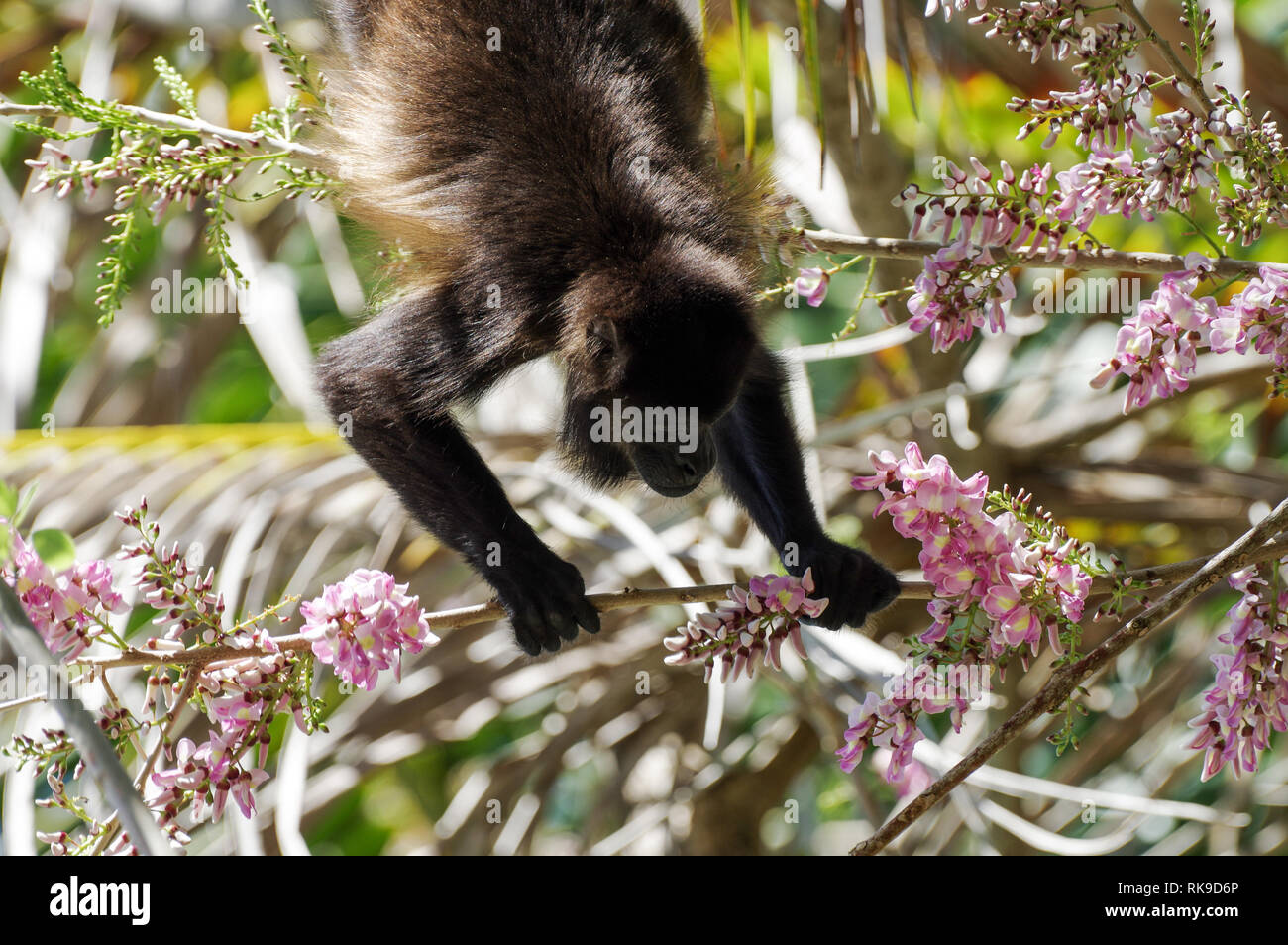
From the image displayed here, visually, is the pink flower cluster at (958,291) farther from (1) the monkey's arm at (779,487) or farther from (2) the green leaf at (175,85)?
(2) the green leaf at (175,85)

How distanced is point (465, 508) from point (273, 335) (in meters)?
1.68

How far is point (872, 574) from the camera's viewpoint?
9.04ft

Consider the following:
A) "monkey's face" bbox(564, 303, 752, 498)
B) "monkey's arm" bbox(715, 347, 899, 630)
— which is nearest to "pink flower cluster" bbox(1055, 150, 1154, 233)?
"monkey's face" bbox(564, 303, 752, 498)

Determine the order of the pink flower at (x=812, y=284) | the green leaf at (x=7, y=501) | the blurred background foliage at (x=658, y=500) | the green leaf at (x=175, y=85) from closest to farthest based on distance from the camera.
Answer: the green leaf at (x=7, y=501), the pink flower at (x=812, y=284), the green leaf at (x=175, y=85), the blurred background foliage at (x=658, y=500)

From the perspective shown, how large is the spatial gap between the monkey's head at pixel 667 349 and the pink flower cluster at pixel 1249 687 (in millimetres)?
1172

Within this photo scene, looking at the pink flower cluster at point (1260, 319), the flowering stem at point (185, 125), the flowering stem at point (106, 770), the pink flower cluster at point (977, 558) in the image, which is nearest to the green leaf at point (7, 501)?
the flowering stem at point (106, 770)

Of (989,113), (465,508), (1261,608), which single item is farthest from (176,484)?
(989,113)

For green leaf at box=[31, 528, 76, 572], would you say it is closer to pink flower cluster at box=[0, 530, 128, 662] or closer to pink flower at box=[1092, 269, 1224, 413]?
pink flower cluster at box=[0, 530, 128, 662]

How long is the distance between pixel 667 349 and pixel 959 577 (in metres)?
0.97

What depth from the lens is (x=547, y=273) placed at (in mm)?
2760

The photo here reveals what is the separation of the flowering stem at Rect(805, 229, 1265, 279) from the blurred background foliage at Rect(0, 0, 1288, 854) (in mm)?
977

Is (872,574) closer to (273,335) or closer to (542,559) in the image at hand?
(542,559)

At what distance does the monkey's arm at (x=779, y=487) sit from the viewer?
277 cm

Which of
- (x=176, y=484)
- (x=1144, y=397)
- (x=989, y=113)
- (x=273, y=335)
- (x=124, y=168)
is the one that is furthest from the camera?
(x=989, y=113)
